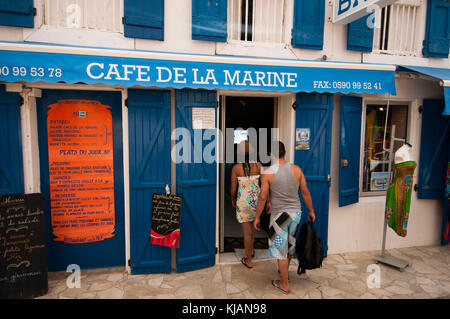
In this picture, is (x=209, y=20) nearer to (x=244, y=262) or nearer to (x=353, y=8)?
(x=353, y=8)

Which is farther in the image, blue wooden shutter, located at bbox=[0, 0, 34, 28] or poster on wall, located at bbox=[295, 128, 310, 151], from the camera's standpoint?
poster on wall, located at bbox=[295, 128, 310, 151]

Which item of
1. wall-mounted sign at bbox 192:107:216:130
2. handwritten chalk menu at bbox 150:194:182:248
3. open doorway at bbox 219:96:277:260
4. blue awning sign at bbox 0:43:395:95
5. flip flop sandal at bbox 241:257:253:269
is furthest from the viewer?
open doorway at bbox 219:96:277:260

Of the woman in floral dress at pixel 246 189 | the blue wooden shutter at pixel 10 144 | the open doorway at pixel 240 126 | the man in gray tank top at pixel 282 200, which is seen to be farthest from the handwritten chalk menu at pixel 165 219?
the blue wooden shutter at pixel 10 144

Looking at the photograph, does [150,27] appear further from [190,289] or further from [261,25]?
[190,289]

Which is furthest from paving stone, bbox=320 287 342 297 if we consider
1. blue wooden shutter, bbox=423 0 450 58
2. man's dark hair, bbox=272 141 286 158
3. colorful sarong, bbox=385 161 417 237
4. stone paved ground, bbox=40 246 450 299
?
blue wooden shutter, bbox=423 0 450 58

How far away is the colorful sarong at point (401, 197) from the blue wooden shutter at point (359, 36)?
6.85 feet

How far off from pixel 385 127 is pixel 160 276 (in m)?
4.83

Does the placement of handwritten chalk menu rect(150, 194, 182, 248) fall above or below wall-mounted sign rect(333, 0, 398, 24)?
below

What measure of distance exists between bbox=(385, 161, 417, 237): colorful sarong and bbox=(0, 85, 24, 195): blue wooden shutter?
18.2 feet

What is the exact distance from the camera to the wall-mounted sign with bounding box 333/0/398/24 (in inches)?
154

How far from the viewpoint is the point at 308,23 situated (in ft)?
15.6

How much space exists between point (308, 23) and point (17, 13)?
4162 mm

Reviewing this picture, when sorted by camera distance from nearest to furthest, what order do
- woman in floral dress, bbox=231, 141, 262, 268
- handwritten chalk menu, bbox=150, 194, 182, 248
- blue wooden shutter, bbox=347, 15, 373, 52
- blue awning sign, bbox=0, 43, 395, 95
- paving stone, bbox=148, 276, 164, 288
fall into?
blue awning sign, bbox=0, 43, 395, 95 → paving stone, bbox=148, 276, 164, 288 → handwritten chalk menu, bbox=150, 194, 182, 248 → woman in floral dress, bbox=231, 141, 262, 268 → blue wooden shutter, bbox=347, 15, 373, 52

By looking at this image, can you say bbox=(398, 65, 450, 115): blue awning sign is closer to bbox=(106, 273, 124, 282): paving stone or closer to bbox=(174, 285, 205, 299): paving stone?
bbox=(174, 285, 205, 299): paving stone
